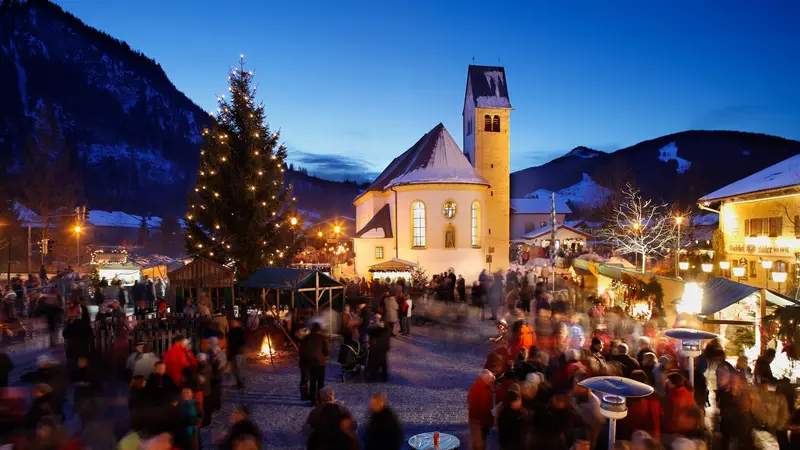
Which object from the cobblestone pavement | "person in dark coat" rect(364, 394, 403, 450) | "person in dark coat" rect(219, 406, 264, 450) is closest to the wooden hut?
the cobblestone pavement

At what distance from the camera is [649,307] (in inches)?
572

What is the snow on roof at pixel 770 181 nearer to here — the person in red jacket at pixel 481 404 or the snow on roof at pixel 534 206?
the person in red jacket at pixel 481 404

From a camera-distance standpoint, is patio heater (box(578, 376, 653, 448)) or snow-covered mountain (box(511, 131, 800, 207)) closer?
patio heater (box(578, 376, 653, 448))

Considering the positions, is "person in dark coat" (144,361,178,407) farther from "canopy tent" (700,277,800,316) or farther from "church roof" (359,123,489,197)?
"church roof" (359,123,489,197)

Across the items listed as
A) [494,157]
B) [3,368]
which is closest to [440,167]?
[494,157]

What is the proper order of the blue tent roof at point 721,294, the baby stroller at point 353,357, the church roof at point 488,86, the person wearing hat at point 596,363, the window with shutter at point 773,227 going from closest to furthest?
the person wearing hat at point 596,363 → the blue tent roof at point 721,294 → the baby stroller at point 353,357 → the window with shutter at point 773,227 → the church roof at point 488,86

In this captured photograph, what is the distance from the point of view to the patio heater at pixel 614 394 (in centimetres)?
535

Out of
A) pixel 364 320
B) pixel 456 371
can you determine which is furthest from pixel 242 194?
pixel 456 371

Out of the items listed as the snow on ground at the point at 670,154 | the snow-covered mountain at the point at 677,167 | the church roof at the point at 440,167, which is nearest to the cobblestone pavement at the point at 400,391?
the church roof at the point at 440,167

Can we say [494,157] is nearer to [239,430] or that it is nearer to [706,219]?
[239,430]

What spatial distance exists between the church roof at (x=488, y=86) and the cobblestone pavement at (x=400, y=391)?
25.1 m

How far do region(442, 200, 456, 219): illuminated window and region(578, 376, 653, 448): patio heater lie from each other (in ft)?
80.9

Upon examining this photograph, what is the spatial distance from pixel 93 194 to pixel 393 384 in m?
132

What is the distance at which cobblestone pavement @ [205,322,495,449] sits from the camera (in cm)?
816
